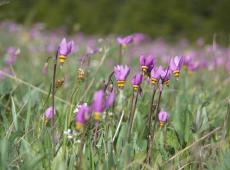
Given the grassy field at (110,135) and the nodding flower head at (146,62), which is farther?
the nodding flower head at (146,62)

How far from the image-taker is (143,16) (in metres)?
18.4

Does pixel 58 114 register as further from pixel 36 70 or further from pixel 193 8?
pixel 193 8

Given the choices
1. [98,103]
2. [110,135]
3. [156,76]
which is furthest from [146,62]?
[98,103]

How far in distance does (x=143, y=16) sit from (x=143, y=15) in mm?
44

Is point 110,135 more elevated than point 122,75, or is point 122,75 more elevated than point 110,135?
point 122,75

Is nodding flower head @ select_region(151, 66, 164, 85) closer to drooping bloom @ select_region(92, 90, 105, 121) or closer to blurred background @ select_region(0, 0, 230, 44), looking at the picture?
drooping bloom @ select_region(92, 90, 105, 121)

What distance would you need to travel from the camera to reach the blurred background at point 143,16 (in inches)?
719

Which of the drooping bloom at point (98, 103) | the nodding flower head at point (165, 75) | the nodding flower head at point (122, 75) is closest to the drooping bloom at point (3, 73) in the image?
the nodding flower head at point (122, 75)

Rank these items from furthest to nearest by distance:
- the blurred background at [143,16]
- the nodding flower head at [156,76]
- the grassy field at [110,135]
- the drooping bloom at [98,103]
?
1. the blurred background at [143,16]
2. the nodding flower head at [156,76]
3. the grassy field at [110,135]
4. the drooping bloom at [98,103]

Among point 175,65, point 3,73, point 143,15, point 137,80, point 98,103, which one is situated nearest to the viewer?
point 98,103

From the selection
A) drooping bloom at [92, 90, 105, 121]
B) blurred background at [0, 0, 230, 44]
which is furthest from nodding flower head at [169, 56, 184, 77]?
blurred background at [0, 0, 230, 44]

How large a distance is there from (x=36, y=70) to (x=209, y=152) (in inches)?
113

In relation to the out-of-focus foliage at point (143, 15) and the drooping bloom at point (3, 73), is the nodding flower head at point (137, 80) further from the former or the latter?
the out-of-focus foliage at point (143, 15)

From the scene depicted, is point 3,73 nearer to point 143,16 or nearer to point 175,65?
point 175,65
